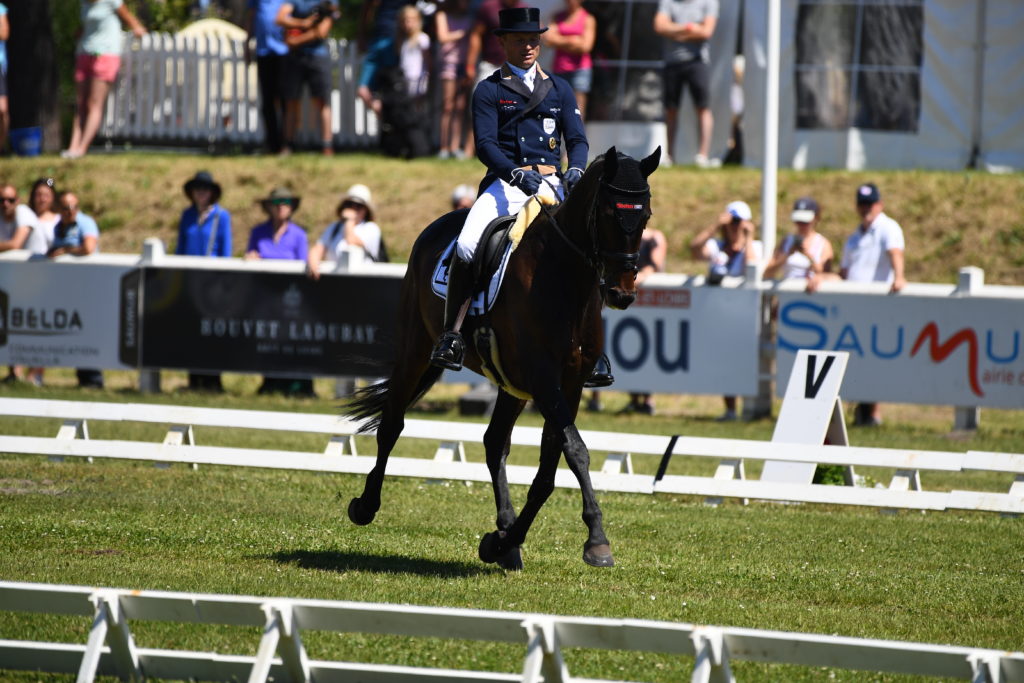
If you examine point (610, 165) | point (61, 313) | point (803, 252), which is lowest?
point (61, 313)

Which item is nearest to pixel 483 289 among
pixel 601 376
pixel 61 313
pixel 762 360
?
pixel 601 376

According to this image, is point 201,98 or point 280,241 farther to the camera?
point 201,98

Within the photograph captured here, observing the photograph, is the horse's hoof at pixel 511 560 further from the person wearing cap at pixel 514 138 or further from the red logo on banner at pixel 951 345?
the red logo on banner at pixel 951 345

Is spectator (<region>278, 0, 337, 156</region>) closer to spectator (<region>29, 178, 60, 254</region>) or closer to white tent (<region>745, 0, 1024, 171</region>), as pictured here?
spectator (<region>29, 178, 60, 254</region>)

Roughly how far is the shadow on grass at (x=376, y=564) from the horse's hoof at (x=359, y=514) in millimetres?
452

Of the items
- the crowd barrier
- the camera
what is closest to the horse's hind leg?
the crowd barrier

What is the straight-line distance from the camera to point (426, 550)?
9.55 meters

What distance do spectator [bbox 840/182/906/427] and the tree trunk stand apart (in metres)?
15.6

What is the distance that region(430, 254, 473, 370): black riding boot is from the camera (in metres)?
9.09

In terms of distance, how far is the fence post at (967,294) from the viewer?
15.8 meters

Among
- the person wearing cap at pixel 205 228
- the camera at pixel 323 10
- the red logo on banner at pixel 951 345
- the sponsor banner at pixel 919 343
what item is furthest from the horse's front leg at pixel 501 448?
the camera at pixel 323 10

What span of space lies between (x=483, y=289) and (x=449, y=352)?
0.43 metres

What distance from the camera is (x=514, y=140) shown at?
9.35 m

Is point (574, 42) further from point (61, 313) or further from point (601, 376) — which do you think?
point (601, 376)
